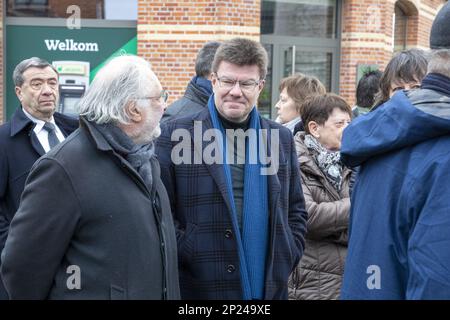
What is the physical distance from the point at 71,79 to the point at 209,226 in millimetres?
8607

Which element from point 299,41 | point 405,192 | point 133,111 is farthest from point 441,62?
point 299,41

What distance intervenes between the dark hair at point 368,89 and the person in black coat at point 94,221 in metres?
2.68

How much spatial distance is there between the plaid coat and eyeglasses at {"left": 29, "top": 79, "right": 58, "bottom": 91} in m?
1.66

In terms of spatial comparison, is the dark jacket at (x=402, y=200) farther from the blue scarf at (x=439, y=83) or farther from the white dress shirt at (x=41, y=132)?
the white dress shirt at (x=41, y=132)

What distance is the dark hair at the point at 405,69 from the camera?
381cm

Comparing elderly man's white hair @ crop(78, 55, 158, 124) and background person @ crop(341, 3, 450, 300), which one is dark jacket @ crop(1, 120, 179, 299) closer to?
elderly man's white hair @ crop(78, 55, 158, 124)

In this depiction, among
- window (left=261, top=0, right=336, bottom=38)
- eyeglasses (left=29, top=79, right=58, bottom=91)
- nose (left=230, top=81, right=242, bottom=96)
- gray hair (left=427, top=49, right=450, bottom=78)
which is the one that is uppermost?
window (left=261, top=0, right=336, bottom=38)

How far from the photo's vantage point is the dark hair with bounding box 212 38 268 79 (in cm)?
318

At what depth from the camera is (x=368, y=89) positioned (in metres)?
4.96

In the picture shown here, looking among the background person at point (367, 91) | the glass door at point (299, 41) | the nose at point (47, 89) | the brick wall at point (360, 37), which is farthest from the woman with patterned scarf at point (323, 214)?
the brick wall at point (360, 37)

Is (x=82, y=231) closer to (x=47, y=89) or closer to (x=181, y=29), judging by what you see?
(x=47, y=89)

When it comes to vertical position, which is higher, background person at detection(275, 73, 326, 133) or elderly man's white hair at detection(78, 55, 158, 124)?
elderly man's white hair at detection(78, 55, 158, 124)

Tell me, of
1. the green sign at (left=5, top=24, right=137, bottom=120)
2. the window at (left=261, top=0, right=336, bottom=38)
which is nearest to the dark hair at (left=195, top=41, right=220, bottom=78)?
the green sign at (left=5, top=24, right=137, bottom=120)

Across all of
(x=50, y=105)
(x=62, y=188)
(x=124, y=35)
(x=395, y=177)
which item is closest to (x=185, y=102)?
(x=50, y=105)
